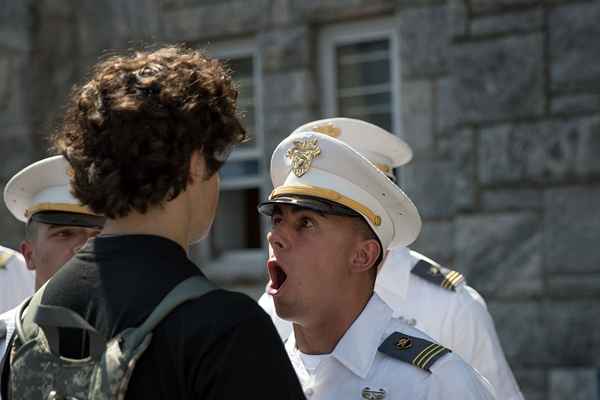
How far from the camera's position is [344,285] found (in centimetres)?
238

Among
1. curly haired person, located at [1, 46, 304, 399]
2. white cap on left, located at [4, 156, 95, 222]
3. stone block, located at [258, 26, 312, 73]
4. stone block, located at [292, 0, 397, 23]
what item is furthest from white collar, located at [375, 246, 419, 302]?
stone block, located at [258, 26, 312, 73]

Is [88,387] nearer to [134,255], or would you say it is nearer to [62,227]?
[134,255]

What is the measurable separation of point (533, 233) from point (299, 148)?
3.16 m

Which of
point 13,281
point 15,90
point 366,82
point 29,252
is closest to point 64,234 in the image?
point 29,252

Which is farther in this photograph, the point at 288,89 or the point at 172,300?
the point at 288,89

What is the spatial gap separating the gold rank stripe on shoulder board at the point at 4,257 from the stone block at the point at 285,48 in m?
2.97

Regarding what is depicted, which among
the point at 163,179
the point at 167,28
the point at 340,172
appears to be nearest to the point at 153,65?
the point at 163,179

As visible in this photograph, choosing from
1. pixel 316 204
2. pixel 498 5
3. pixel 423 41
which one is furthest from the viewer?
Result: pixel 423 41

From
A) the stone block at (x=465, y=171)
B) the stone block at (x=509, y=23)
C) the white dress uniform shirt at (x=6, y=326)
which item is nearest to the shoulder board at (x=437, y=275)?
the white dress uniform shirt at (x=6, y=326)

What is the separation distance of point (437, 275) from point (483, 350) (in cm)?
37

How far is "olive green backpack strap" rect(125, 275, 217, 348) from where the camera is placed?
152 cm

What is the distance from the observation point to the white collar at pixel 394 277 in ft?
10.8

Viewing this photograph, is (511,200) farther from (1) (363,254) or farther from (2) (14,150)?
(2) (14,150)

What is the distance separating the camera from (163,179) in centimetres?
165
